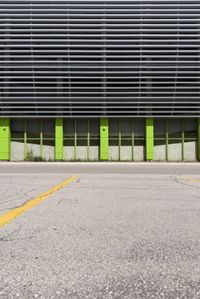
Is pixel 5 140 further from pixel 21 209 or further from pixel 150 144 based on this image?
pixel 21 209

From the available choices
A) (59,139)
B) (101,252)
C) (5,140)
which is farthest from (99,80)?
(101,252)

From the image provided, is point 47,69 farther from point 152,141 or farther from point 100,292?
point 100,292

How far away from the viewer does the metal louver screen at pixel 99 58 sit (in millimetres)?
26172

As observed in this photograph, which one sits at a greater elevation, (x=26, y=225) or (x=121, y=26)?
(x=121, y=26)

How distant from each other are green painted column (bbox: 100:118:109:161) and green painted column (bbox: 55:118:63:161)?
14.4ft

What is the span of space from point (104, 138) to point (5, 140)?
1083 centimetres

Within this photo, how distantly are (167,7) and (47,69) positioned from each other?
45.9 feet

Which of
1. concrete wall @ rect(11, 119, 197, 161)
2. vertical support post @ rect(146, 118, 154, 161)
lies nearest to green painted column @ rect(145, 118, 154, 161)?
vertical support post @ rect(146, 118, 154, 161)

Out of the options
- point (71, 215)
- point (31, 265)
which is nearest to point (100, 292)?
point (31, 265)

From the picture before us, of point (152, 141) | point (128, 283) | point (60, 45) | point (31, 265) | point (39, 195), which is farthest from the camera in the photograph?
point (152, 141)

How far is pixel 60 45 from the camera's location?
26.3 metres

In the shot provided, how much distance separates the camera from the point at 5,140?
2798cm

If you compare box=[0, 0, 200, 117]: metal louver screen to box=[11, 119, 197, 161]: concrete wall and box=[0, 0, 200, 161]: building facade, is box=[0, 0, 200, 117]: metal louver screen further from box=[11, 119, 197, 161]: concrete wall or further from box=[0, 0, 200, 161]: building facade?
box=[11, 119, 197, 161]: concrete wall

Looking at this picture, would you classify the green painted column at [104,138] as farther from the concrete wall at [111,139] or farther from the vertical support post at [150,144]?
the vertical support post at [150,144]
